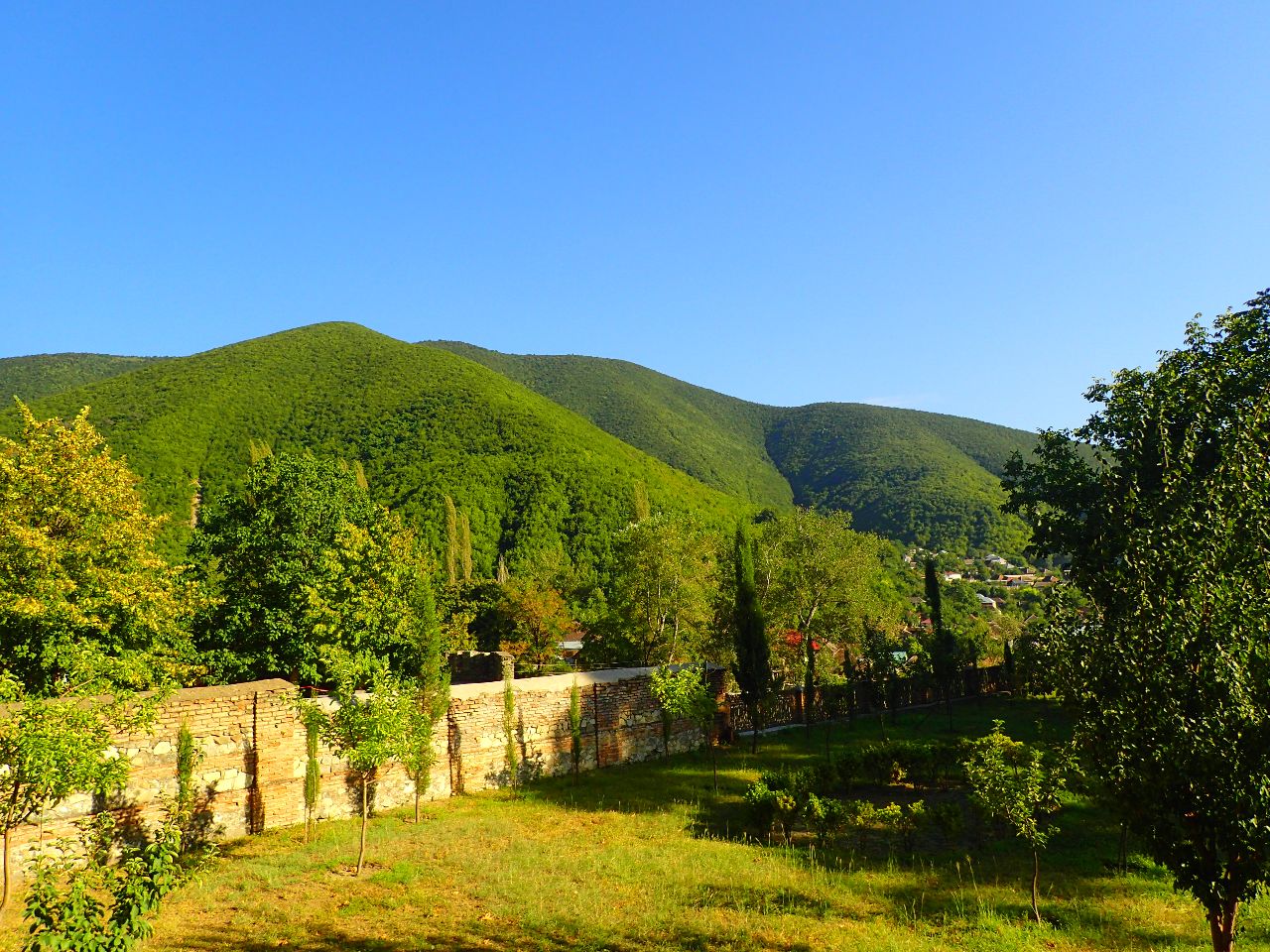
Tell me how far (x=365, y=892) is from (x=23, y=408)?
13.8 meters

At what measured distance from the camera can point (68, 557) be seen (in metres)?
17.5

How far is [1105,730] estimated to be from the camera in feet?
22.7

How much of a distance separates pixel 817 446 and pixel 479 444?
97.5 m

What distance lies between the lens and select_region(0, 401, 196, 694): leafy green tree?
16500 millimetres

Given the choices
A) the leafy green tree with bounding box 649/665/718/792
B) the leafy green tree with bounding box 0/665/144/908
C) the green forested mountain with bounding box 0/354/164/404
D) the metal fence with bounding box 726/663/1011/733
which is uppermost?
the green forested mountain with bounding box 0/354/164/404

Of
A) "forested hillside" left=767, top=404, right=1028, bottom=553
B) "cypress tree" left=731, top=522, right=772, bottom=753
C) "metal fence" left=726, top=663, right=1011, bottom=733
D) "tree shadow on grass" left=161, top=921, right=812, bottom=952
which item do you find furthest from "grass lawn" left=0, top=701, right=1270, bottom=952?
"forested hillside" left=767, top=404, right=1028, bottom=553

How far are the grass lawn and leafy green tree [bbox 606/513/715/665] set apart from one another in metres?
18.9

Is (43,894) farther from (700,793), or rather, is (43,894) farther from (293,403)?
(293,403)

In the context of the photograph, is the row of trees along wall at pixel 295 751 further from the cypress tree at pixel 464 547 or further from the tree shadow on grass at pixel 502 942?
the cypress tree at pixel 464 547

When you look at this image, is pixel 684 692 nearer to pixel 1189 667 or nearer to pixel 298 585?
pixel 298 585

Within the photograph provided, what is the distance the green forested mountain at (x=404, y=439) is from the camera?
75062 millimetres

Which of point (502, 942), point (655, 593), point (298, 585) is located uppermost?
point (298, 585)

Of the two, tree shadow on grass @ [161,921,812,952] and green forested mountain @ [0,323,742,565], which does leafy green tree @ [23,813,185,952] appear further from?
green forested mountain @ [0,323,742,565]

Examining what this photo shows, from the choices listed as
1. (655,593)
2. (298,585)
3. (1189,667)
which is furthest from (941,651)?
(1189,667)
